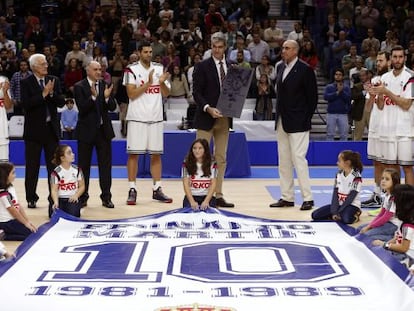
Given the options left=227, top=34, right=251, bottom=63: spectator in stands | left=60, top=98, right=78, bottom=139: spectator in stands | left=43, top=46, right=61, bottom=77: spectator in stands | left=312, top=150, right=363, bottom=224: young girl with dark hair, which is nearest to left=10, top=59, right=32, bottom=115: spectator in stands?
left=43, top=46, right=61, bottom=77: spectator in stands

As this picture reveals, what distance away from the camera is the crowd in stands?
15305 mm

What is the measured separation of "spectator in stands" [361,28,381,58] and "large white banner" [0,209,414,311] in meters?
9.01

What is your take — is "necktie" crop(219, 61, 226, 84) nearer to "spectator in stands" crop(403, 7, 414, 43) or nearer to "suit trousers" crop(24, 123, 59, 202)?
"suit trousers" crop(24, 123, 59, 202)

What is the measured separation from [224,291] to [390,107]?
4.00 metres

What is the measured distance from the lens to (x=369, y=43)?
15820 millimetres

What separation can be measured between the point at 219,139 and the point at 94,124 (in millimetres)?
1363

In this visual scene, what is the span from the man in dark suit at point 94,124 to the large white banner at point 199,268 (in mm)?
1269

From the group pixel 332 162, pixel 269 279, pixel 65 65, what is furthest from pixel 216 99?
pixel 65 65

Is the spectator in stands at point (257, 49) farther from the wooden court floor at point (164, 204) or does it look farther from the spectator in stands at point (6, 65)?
the wooden court floor at point (164, 204)

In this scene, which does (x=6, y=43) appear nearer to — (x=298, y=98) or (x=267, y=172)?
(x=267, y=172)

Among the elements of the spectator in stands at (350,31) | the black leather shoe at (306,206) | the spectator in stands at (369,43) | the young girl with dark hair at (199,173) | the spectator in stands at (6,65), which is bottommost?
the black leather shoe at (306,206)

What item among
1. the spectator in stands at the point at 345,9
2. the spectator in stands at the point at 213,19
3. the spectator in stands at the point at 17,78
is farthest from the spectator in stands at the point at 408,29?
the spectator in stands at the point at 17,78

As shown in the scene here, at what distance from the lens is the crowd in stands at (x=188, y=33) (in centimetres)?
1530

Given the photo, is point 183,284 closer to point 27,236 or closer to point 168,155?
point 27,236
